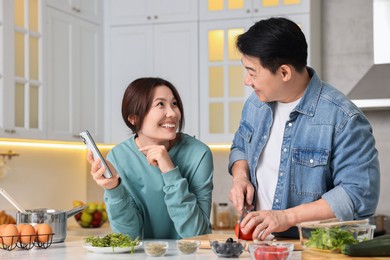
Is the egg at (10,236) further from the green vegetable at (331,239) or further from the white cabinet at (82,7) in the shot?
the white cabinet at (82,7)

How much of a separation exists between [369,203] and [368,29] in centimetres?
277

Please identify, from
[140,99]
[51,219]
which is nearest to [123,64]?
[140,99]

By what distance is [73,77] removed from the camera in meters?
4.62

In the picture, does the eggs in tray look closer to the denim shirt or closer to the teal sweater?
the teal sweater

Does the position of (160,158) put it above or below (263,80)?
below

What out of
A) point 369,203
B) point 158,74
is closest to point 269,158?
point 369,203

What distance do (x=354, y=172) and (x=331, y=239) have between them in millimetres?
334

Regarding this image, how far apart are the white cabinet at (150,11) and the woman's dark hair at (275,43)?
8.32ft

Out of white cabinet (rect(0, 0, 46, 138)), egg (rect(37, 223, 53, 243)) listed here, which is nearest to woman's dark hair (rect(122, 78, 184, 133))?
egg (rect(37, 223, 53, 243))

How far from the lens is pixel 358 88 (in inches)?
177

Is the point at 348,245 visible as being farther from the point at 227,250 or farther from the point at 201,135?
the point at 201,135

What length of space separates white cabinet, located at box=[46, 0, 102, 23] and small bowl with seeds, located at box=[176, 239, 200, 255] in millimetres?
2703

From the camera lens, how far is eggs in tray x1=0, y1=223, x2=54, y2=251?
2236 mm

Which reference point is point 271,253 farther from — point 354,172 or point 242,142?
point 242,142
